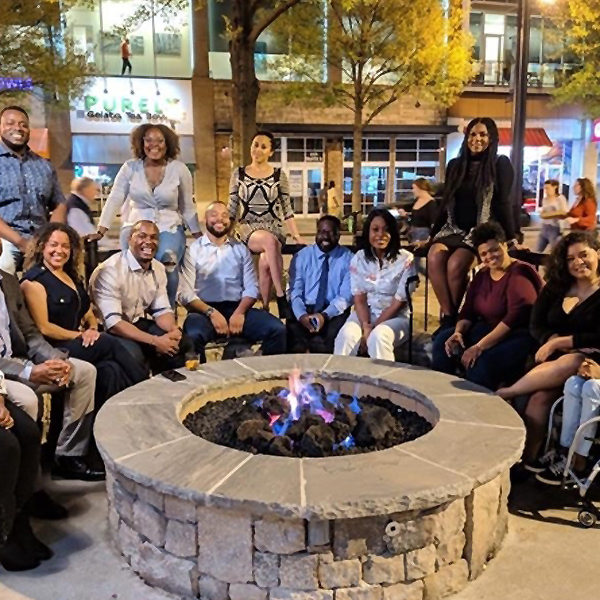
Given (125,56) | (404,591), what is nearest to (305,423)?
(404,591)

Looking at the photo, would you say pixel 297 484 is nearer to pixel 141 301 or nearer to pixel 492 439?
pixel 492 439

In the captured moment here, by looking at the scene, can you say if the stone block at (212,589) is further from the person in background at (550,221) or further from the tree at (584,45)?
the tree at (584,45)

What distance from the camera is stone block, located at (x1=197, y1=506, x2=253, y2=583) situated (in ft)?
10.2

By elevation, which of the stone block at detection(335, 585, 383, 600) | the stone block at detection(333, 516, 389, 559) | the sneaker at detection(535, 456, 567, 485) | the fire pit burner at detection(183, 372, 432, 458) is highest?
the fire pit burner at detection(183, 372, 432, 458)

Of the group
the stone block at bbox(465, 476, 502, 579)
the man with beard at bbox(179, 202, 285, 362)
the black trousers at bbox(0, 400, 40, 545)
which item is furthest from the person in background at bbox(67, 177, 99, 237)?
the stone block at bbox(465, 476, 502, 579)

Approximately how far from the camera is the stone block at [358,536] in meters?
3.05

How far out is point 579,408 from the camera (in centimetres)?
405

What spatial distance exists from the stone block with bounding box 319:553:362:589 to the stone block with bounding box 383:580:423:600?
174 millimetres

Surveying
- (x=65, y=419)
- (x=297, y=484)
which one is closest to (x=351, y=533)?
(x=297, y=484)

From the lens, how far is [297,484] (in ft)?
10.4

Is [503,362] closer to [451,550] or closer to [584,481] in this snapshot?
[584,481]

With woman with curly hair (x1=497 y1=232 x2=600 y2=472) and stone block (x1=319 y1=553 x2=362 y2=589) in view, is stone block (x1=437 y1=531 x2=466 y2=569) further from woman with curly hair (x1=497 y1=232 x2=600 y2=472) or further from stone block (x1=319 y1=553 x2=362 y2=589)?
woman with curly hair (x1=497 y1=232 x2=600 y2=472)

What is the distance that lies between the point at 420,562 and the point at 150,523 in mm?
1295

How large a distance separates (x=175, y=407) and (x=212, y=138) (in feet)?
68.0
